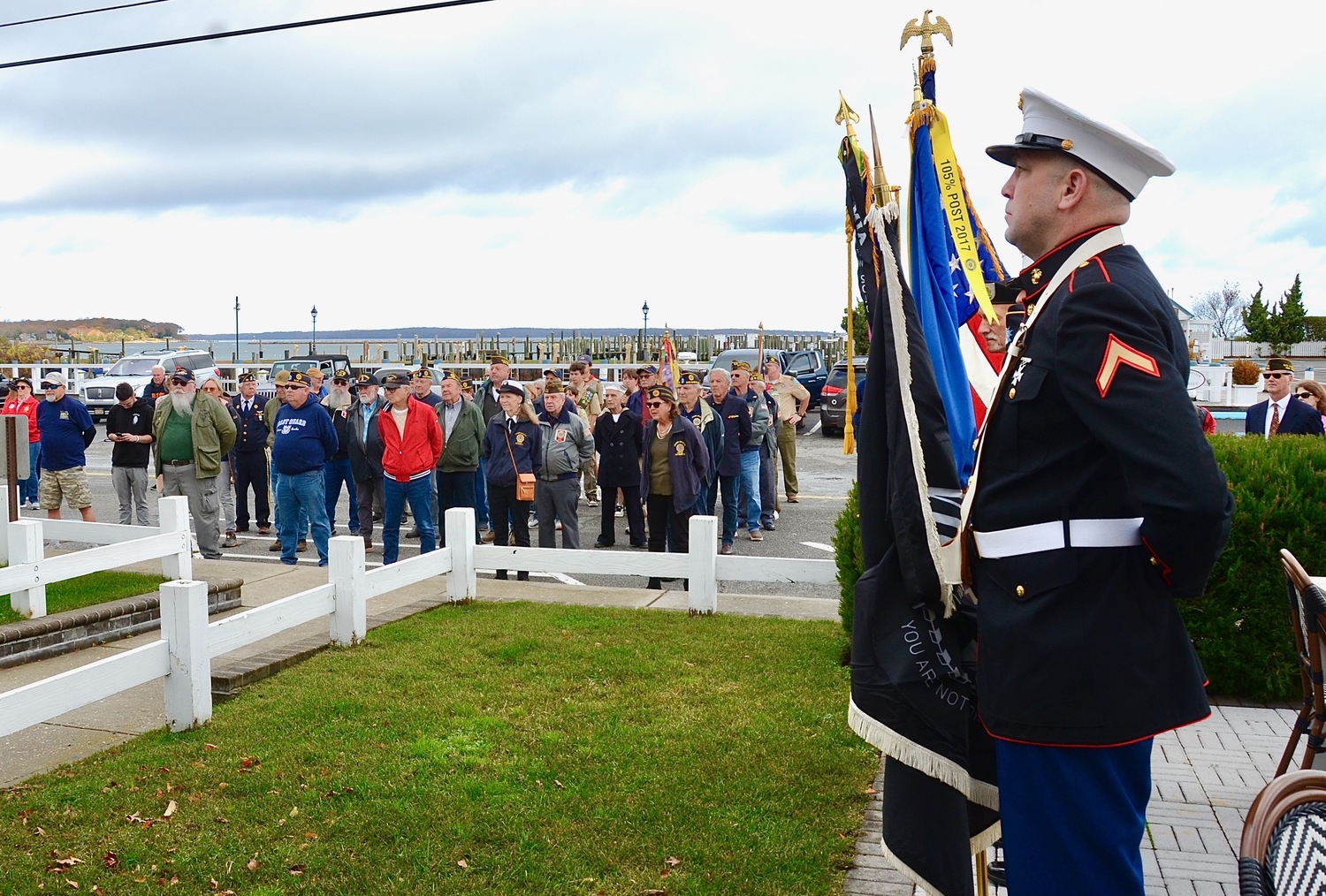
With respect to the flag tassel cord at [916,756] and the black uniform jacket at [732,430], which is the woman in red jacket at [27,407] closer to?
the black uniform jacket at [732,430]

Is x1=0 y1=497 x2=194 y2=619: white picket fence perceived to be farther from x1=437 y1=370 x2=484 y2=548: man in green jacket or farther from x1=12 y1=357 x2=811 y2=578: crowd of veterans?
x1=437 y1=370 x2=484 y2=548: man in green jacket

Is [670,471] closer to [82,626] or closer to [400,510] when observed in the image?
[400,510]

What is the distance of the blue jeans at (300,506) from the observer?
11.1 m

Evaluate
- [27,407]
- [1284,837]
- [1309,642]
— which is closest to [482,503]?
[27,407]

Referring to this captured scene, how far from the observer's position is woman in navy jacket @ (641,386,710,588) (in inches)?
404

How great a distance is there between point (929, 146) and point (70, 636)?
6974 millimetres

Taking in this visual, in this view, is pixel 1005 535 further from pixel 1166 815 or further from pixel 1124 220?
pixel 1166 815

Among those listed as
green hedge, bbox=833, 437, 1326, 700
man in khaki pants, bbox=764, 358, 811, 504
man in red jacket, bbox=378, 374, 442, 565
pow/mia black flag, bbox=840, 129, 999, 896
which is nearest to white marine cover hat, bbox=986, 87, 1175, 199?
pow/mia black flag, bbox=840, 129, 999, 896

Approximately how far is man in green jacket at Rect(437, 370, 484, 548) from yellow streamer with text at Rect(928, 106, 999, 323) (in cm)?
748

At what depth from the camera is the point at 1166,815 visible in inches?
183

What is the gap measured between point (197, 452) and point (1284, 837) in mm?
11006

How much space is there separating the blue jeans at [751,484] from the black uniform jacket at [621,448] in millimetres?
1678

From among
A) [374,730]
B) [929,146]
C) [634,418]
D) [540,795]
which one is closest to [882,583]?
[929,146]

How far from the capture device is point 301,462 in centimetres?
1101
